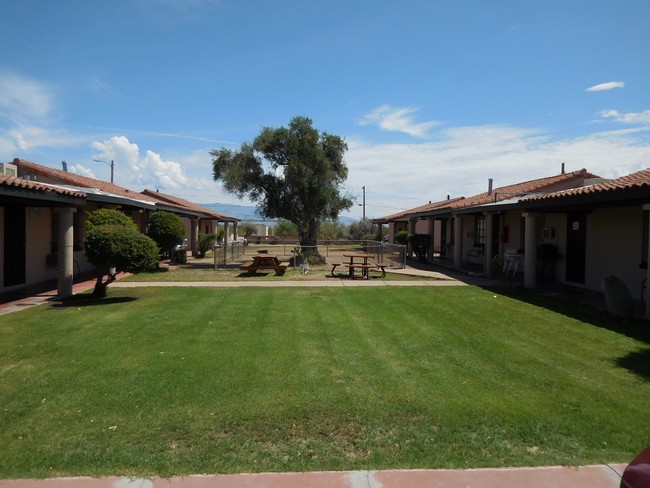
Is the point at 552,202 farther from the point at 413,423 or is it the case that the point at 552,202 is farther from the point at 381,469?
the point at 381,469

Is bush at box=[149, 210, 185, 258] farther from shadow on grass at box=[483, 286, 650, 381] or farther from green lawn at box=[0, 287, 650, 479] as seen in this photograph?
shadow on grass at box=[483, 286, 650, 381]

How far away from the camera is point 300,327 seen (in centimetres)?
851

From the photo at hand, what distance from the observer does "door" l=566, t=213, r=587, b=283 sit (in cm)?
1439

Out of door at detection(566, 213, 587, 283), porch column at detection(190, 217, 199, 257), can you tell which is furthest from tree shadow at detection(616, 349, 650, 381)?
porch column at detection(190, 217, 199, 257)

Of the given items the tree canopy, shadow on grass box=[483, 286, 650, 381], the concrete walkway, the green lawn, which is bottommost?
the concrete walkway

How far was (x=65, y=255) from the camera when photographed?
486 inches

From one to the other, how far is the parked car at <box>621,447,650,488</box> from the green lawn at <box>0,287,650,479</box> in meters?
1.47

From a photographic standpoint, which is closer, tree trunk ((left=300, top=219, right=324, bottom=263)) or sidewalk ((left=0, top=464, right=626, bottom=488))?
sidewalk ((left=0, top=464, right=626, bottom=488))

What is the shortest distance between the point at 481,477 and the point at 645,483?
150cm

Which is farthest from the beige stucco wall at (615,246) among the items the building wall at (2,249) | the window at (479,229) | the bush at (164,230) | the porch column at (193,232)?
the porch column at (193,232)

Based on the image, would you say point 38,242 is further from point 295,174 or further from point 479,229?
point 479,229

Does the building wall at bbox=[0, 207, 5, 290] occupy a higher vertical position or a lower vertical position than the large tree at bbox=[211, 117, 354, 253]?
lower

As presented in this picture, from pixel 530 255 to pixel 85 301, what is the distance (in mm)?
11830

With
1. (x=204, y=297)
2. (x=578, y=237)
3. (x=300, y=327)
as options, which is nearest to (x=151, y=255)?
(x=204, y=297)
